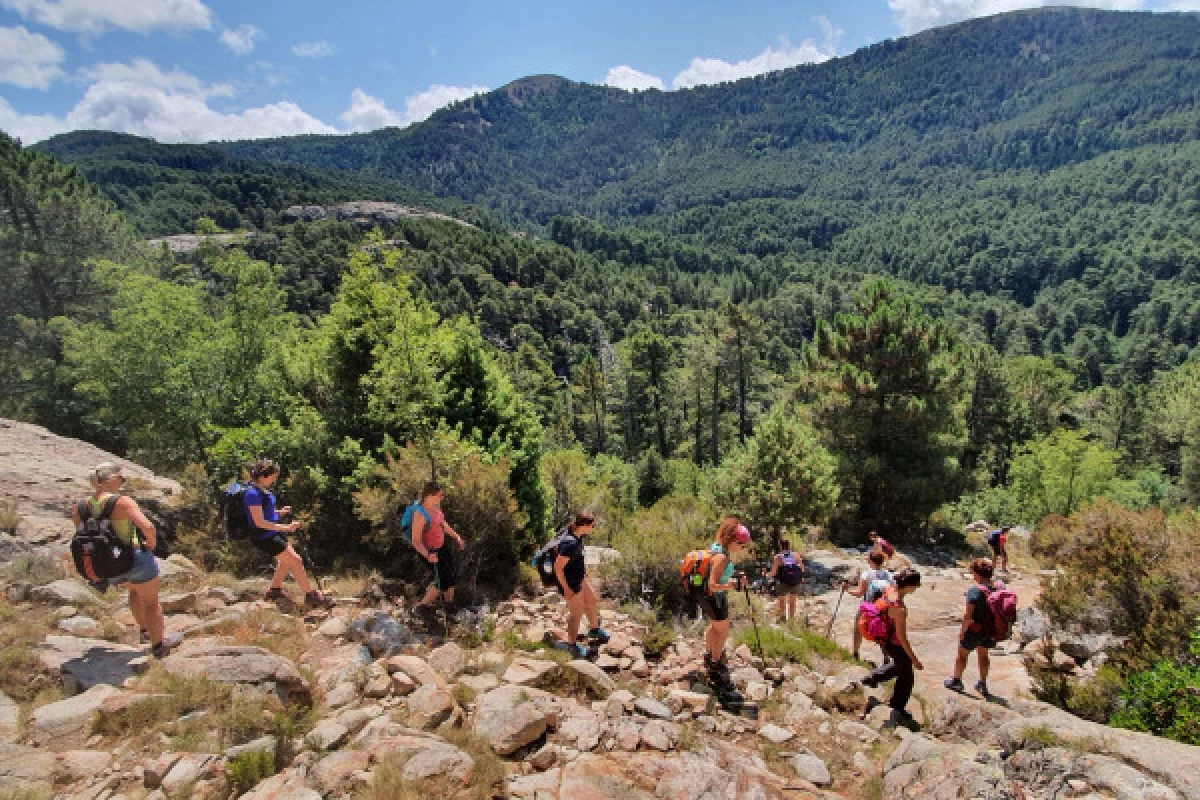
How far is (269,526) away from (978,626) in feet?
26.4

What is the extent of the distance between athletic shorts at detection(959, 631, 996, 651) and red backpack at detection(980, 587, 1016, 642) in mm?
47

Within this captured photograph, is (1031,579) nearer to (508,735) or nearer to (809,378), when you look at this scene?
(809,378)

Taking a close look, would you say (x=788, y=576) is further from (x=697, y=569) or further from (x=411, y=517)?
(x=411, y=517)

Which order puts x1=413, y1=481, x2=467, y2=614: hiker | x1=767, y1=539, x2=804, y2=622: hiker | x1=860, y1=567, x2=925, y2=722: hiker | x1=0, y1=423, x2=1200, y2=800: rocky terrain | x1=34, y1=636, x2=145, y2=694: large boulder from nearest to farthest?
x1=0, y1=423, x2=1200, y2=800: rocky terrain, x1=34, y1=636, x2=145, y2=694: large boulder, x1=860, y1=567, x2=925, y2=722: hiker, x1=413, y1=481, x2=467, y2=614: hiker, x1=767, y1=539, x2=804, y2=622: hiker

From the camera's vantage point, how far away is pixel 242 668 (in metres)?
4.82

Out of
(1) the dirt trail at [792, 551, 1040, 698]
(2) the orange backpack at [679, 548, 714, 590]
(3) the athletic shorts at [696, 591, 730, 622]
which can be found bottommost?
(1) the dirt trail at [792, 551, 1040, 698]

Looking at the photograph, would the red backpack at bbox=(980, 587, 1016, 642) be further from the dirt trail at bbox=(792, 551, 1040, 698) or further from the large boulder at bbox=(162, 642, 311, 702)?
the large boulder at bbox=(162, 642, 311, 702)

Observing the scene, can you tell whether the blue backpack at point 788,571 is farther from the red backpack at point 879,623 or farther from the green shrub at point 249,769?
the green shrub at point 249,769

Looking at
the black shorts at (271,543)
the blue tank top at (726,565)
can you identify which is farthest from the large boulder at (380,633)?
the blue tank top at (726,565)

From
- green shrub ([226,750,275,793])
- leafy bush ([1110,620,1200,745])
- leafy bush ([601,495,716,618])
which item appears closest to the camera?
green shrub ([226,750,275,793])

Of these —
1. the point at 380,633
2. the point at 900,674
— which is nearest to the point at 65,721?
the point at 380,633

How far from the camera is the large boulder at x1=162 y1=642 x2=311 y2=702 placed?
4730 millimetres

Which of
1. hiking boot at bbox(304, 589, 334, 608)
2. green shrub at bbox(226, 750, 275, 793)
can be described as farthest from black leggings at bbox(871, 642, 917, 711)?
hiking boot at bbox(304, 589, 334, 608)

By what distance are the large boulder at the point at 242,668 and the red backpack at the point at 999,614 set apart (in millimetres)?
6860
